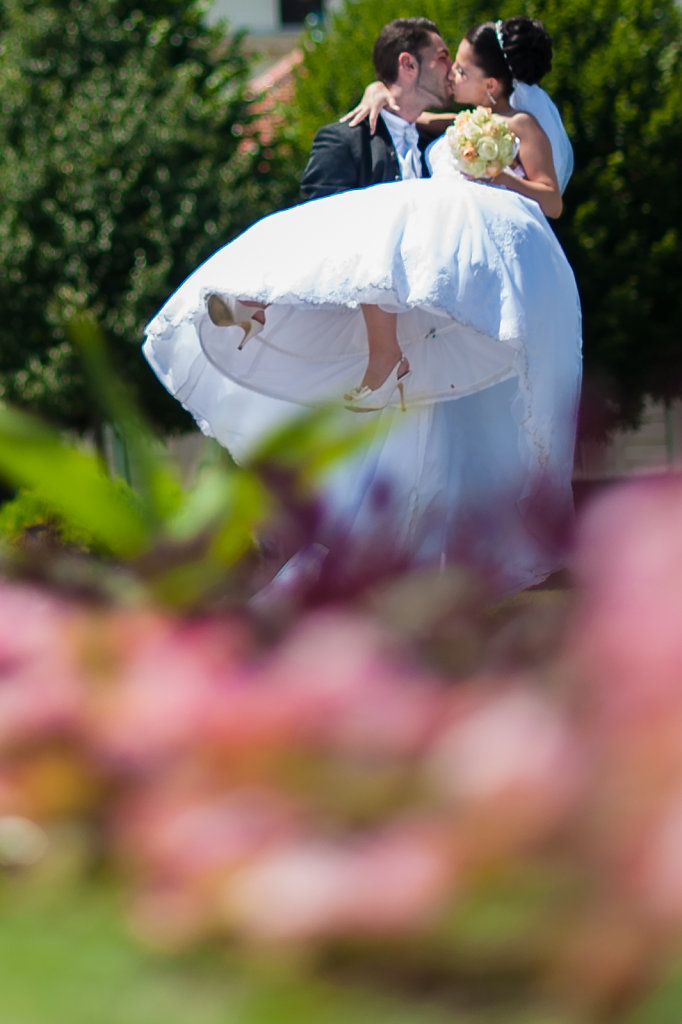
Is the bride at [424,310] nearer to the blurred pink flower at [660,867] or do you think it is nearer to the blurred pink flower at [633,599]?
the blurred pink flower at [633,599]

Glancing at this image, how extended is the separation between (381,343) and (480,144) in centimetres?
68

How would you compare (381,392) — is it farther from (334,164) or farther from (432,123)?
(432,123)

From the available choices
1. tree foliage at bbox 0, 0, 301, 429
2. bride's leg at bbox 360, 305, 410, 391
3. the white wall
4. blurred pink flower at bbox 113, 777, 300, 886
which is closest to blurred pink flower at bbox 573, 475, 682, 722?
blurred pink flower at bbox 113, 777, 300, 886

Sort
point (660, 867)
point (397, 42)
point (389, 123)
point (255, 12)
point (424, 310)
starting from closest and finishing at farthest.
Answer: point (660, 867) < point (424, 310) < point (397, 42) < point (389, 123) < point (255, 12)

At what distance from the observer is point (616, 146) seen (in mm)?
13039

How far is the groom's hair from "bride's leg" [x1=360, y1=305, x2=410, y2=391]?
88 centimetres

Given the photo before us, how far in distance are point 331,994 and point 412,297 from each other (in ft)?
9.17

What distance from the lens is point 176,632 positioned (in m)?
0.60

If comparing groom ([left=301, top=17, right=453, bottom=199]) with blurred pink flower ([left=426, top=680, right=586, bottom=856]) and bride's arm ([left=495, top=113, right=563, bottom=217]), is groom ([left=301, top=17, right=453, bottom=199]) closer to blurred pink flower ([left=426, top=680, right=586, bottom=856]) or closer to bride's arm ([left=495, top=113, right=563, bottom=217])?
bride's arm ([left=495, top=113, right=563, bottom=217])

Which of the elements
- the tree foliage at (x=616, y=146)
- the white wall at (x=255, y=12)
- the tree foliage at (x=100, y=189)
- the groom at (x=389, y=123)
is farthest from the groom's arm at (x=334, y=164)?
the white wall at (x=255, y=12)

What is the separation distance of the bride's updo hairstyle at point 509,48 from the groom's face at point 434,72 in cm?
9

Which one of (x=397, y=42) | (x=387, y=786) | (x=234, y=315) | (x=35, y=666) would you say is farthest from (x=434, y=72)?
(x=387, y=786)

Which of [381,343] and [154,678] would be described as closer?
[154,678]

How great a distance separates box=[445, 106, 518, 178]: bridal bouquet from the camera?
3561 mm
